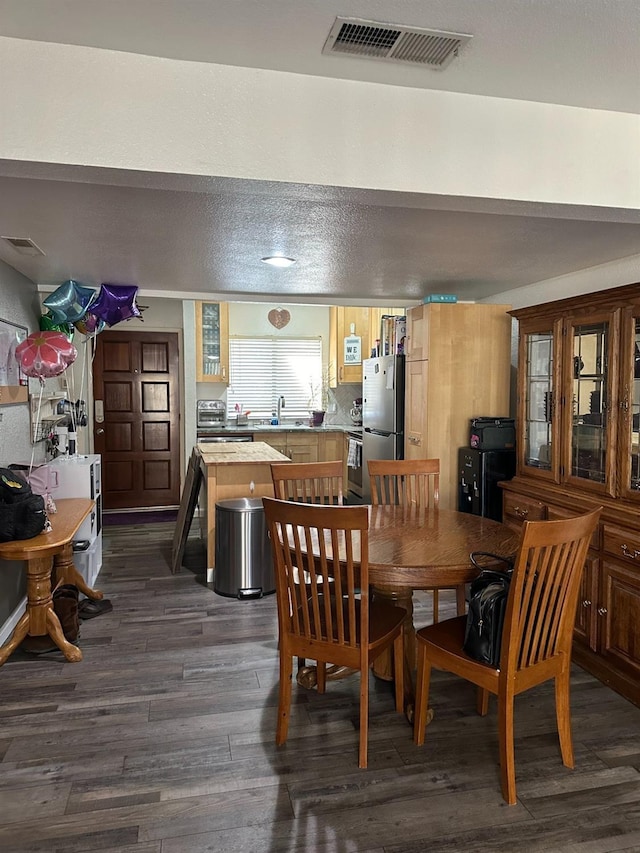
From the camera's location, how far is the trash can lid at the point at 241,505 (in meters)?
4.07

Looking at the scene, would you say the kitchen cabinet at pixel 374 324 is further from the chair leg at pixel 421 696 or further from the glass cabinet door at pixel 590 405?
the chair leg at pixel 421 696

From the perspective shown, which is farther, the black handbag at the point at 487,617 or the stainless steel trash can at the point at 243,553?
the stainless steel trash can at the point at 243,553

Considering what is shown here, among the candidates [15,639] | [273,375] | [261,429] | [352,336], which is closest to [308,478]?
[15,639]

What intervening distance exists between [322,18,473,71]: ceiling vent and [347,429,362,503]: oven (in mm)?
4579

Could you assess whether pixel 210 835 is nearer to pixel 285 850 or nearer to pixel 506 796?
pixel 285 850

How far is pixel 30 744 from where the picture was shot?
2369mm

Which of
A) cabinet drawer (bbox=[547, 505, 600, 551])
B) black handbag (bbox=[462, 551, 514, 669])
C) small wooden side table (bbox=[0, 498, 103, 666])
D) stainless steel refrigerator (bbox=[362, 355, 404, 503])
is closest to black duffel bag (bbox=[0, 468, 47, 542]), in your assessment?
small wooden side table (bbox=[0, 498, 103, 666])

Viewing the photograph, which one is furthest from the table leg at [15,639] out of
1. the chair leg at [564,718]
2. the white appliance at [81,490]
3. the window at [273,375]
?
the window at [273,375]

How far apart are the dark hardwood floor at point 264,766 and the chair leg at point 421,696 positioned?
0.07 meters

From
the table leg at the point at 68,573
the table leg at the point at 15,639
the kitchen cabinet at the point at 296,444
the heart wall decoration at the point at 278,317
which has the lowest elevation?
the table leg at the point at 15,639

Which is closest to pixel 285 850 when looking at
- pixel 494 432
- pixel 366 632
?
pixel 366 632

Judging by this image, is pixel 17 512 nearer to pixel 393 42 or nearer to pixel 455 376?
pixel 393 42

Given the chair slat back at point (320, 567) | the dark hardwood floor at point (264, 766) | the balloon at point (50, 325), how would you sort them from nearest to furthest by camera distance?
1. the dark hardwood floor at point (264, 766)
2. the chair slat back at point (320, 567)
3. the balloon at point (50, 325)

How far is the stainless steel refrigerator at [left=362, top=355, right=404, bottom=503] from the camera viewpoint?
5012 mm
